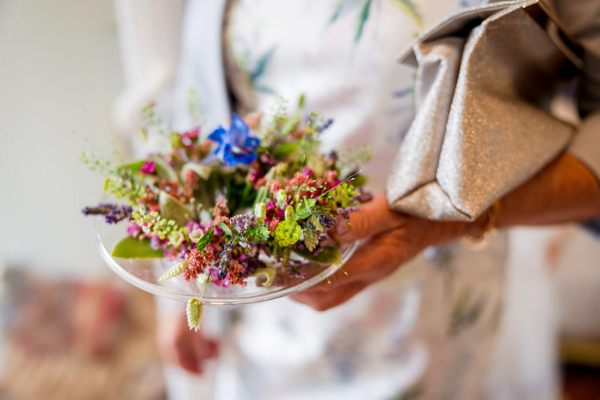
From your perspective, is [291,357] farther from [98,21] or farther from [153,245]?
[98,21]

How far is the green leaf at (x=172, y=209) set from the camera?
49cm

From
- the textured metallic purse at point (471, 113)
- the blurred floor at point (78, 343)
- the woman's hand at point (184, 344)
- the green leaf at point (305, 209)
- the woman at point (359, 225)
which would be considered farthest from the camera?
the blurred floor at point (78, 343)

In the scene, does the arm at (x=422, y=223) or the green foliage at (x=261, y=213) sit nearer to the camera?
the green foliage at (x=261, y=213)

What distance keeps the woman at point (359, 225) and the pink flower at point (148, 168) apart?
0.19 metres

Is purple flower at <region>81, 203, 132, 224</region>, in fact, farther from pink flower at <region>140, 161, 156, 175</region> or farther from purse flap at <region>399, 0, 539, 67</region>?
purse flap at <region>399, 0, 539, 67</region>

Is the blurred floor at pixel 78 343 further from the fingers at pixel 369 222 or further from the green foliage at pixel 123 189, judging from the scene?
the fingers at pixel 369 222

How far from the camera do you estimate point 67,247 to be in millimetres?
1407

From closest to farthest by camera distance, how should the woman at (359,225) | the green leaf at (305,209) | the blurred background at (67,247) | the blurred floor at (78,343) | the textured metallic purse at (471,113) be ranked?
the green leaf at (305,209) < the textured metallic purse at (471,113) < the woman at (359,225) < the blurred background at (67,247) < the blurred floor at (78,343)

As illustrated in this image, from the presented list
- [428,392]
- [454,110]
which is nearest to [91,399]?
[428,392]

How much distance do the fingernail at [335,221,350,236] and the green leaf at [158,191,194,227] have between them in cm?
14

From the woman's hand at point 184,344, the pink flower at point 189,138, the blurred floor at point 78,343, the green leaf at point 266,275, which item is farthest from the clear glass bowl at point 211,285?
the blurred floor at point 78,343

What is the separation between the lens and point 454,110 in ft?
1.72

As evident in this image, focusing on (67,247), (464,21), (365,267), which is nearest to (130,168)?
(365,267)

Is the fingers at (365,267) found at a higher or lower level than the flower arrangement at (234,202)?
lower
